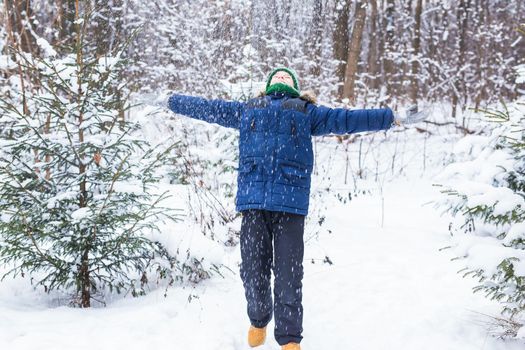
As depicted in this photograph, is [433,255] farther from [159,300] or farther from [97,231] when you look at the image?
[97,231]

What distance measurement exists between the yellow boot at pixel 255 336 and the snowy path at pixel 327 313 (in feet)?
0.18

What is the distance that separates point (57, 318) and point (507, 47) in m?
20.6

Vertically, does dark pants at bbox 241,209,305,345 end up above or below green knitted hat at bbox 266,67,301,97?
below

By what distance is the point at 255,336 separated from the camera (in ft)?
10.8

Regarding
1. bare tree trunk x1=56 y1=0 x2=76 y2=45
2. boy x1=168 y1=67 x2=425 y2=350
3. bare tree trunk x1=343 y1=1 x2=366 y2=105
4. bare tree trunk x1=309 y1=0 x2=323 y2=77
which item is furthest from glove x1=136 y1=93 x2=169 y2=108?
bare tree trunk x1=343 y1=1 x2=366 y2=105

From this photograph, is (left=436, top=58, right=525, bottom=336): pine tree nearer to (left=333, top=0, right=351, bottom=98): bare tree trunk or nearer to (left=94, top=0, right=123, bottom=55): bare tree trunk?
(left=94, top=0, right=123, bottom=55): bare tree trunk

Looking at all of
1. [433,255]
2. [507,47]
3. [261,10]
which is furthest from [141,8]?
[507,47]

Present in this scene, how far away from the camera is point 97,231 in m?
3.56

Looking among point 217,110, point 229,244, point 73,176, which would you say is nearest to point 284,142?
point 217,110

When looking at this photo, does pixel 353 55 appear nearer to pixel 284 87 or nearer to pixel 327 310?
A: pixel 327 310

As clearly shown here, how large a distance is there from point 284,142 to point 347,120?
42 cm

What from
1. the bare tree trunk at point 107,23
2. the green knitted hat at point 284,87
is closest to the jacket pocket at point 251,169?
the green knitted hat at point 284,87

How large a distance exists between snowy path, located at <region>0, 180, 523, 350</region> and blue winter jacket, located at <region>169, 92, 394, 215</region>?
110 centimetres

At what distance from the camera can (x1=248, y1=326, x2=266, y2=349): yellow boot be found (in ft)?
10.8
